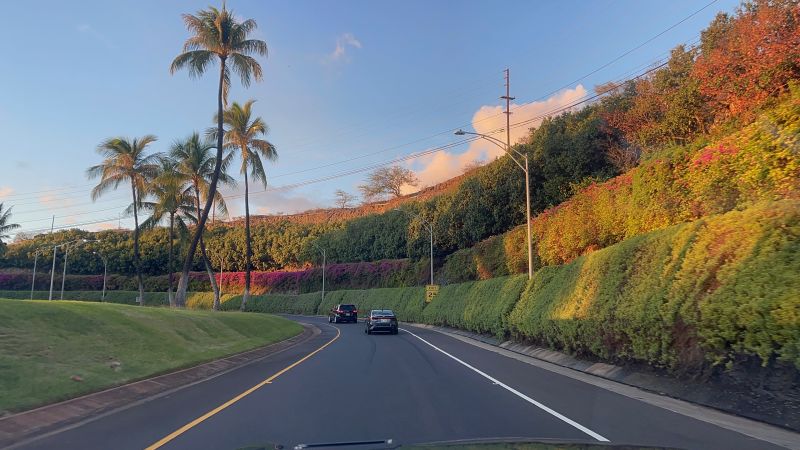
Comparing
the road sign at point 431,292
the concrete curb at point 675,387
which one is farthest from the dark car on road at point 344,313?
the concrete curb at point 675,387

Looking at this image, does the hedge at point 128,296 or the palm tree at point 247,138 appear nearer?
the palm tree at point 247,138

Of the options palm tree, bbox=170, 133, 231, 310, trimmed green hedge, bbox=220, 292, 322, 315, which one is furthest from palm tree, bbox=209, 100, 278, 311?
trimmed green hedge, bbox=220, 292, 322, 315

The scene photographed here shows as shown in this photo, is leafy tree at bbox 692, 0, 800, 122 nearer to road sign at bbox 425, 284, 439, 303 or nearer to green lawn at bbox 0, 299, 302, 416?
green lawn at bbox 0, 299, 302, 416

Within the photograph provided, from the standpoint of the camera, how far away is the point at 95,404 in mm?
10586

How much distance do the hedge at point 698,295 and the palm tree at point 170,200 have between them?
33.4 metres

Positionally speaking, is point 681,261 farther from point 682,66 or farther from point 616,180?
point 682,66

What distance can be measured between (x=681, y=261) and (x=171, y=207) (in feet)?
137

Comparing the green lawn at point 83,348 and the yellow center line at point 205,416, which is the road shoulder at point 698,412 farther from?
the green lawn at point 83,348

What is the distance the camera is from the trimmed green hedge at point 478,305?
2711cm

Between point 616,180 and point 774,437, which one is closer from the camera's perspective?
point 774,437

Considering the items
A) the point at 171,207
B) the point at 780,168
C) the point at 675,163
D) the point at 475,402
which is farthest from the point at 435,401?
the point at 171,207

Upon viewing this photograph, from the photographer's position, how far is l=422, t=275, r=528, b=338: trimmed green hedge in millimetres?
27109

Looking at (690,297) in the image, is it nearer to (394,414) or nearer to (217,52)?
(394,414)

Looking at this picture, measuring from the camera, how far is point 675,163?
17328mm
